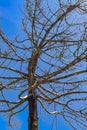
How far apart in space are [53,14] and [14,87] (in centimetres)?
114

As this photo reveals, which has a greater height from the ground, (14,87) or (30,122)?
(14,87)

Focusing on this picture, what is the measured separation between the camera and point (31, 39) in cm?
409

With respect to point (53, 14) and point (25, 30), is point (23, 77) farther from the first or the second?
point (53, 14)

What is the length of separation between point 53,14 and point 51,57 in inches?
27.1

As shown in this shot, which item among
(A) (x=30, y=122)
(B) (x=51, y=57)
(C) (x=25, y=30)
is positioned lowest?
(A) (x=30, y=122)

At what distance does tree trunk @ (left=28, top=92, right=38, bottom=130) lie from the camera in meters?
4.15

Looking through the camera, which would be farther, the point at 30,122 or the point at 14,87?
the point at 30,122

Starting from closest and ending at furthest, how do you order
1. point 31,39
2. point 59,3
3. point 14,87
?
1. point 14,87
2. point 59,3
3. point 31,39

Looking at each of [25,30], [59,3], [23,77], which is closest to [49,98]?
[23,77]

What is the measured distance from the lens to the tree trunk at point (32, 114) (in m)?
4.15

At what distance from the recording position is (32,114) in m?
4.27

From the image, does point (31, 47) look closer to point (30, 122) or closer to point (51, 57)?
point (51, 57)

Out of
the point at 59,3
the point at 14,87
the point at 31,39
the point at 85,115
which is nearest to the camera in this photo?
the point at 14,87

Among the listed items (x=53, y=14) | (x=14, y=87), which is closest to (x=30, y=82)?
(x=14, y=87)
